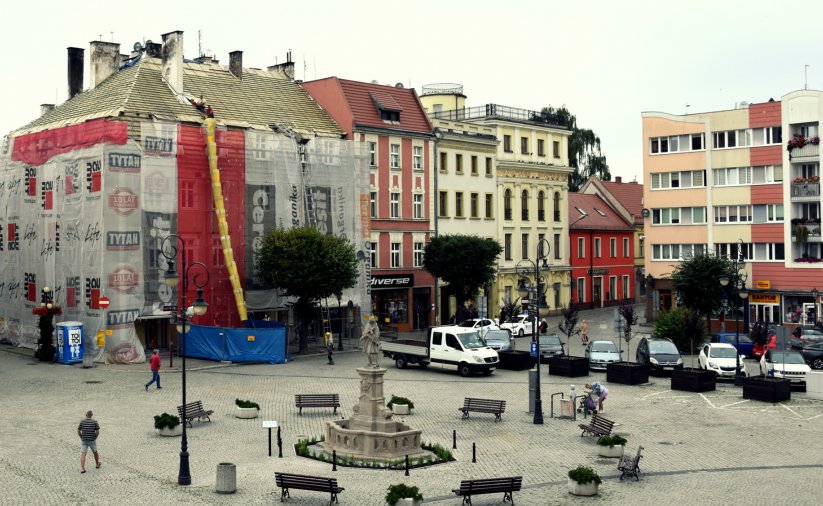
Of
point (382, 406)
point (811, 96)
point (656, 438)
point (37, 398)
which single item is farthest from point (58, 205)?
point (811, 96)

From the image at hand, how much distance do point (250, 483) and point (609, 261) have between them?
65299mm

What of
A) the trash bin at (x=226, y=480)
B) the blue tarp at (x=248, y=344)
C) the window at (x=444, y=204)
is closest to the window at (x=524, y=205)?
the window at (x=444, y=204)

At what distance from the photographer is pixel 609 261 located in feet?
281

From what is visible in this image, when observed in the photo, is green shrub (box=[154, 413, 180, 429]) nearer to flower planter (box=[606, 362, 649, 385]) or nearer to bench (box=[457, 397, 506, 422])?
bench (box=[457, 397, 506, 422])

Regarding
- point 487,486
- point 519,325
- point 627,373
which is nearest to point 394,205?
point 519,325

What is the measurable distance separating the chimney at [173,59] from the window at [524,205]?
2960 cm

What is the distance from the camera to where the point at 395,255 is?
6412cm

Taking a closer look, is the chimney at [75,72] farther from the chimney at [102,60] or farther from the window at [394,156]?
the window at [394,156]

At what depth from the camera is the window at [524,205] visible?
7394cm

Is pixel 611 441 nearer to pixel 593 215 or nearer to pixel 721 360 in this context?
pixel 721 360

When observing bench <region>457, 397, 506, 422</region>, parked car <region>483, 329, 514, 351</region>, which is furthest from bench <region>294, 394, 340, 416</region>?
parked car <region>483, 329, 514, 351</region>

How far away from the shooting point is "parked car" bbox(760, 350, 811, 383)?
39312 mm

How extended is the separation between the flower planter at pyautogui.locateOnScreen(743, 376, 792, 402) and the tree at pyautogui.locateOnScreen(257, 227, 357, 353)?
21.7m

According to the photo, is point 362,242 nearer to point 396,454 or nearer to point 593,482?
point 396,454
